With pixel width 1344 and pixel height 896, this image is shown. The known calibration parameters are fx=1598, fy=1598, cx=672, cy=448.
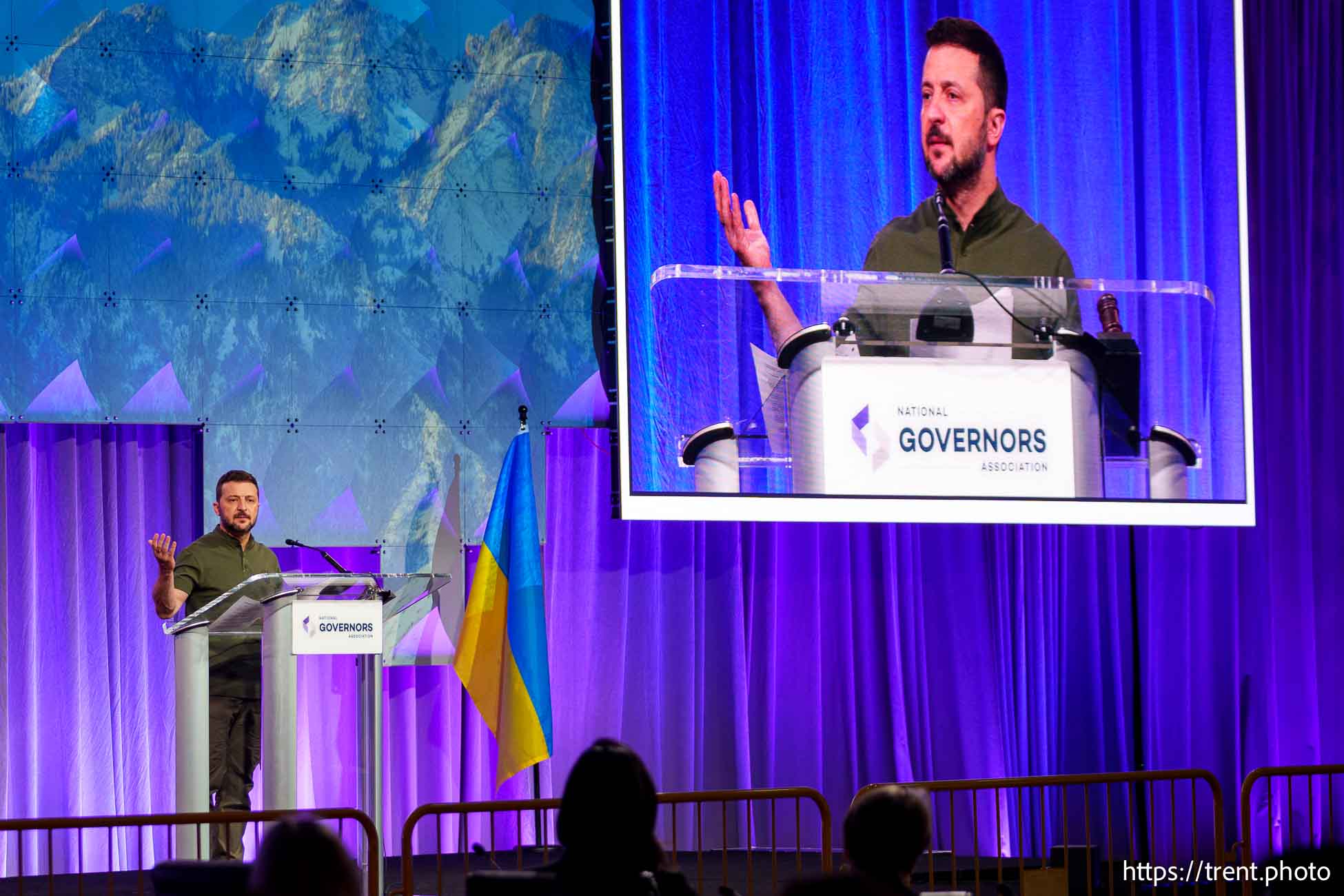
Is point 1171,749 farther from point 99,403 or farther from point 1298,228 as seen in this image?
point 99,403

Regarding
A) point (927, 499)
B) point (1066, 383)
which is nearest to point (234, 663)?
point (927, 499)

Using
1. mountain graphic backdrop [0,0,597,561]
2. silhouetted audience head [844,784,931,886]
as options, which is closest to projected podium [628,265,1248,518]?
mountain graphic backdrop [0,0,597,561]

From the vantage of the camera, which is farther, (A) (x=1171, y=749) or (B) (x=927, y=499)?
(A) (x=1171, y=749)

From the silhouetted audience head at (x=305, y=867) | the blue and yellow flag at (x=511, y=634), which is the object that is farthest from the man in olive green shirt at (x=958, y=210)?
the silhouetted audience head at (x=305, y=867)

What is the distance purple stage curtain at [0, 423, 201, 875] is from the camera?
6.54 meters

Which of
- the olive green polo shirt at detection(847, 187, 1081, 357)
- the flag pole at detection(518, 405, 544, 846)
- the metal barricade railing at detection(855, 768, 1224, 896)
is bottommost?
the metal barricade railing at detection(855, 768, 1224, 896)

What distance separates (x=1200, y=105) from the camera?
6.70 metres

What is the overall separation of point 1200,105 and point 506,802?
13.6 feet

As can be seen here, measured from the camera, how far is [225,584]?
5.88 meters

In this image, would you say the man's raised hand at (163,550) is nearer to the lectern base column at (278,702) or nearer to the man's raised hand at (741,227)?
the lectern base column at (278,702)

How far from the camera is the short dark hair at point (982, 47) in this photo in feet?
21.5

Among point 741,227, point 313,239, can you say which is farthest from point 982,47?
point 313,239

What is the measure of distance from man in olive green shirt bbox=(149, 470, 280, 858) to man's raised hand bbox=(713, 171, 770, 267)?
81.9 inches

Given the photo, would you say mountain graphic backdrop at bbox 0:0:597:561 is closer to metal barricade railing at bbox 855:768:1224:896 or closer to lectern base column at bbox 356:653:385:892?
lectern base column at bbox 356:653:385:892
